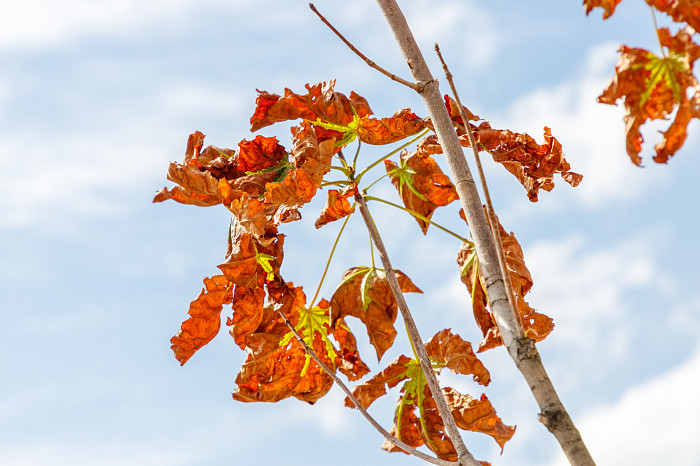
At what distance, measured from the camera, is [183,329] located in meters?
2.32

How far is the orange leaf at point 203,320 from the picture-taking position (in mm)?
2322

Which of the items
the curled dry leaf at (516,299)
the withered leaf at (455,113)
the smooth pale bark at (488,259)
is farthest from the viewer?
the withered leaf at (455,113)

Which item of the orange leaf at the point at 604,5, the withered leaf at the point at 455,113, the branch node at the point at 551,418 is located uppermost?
the withered leaf at the point at 455,113

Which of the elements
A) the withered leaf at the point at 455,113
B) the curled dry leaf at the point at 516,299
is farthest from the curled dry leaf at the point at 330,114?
the curled dry leaf at the point at 516,299

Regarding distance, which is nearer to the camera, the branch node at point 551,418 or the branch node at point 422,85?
the branch node at point 551,418

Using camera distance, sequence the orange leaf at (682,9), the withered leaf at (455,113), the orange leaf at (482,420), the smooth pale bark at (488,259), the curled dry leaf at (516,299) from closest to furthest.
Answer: the orange leaf at (682,9), the smooth pale bark at (488,259), the curled dry leaf at (516,299), the withered leaf at (455,113), the orange leaf at (482,420)

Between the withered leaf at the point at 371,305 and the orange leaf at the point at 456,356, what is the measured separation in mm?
175

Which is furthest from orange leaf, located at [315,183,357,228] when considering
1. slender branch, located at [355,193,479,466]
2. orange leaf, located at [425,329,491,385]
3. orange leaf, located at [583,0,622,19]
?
orange leaf, located at [583,0,622,19]

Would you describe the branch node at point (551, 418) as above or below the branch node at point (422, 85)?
below

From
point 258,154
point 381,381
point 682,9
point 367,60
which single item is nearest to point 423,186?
point 258,154

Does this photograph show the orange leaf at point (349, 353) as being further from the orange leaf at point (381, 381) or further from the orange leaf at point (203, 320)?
the orange leaf at point (203, 320)

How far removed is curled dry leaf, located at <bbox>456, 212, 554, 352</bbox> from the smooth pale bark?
1.43 ft

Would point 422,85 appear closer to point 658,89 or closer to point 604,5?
point 604,5

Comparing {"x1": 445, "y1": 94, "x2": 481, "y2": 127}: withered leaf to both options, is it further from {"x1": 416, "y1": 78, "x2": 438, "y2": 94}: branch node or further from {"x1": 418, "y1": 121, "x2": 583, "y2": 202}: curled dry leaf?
{"x1": 416, "y1": 78, "x2": 438, "y2": 94}: branch node
